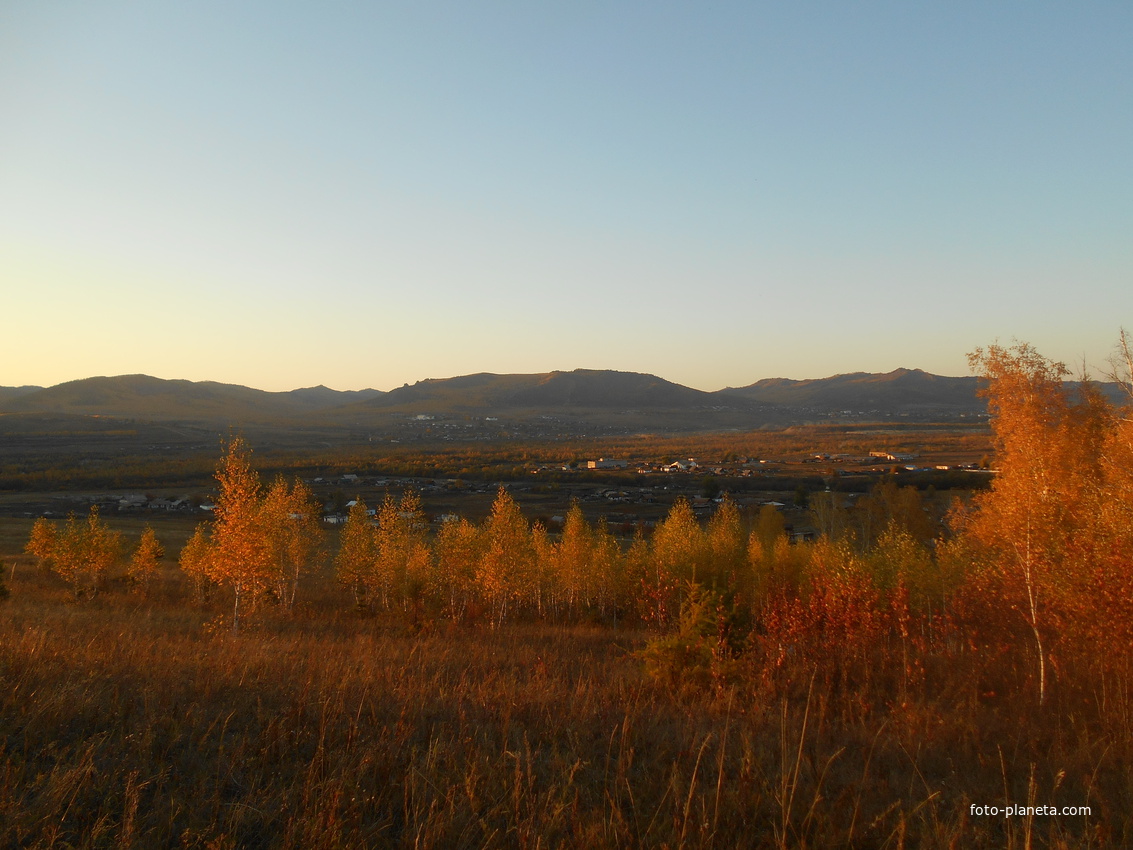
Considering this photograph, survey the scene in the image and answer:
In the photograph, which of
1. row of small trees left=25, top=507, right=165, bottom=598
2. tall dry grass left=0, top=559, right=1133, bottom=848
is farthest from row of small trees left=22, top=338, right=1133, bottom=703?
tall dry grass left=0, top=559, right=1133, bottom=848

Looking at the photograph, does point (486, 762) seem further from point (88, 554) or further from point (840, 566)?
point (88, 554)

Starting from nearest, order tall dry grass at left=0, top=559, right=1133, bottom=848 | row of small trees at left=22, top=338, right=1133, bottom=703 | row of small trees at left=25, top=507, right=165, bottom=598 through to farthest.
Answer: tall dry grass at left=0, top=559, right=1133, bottom=848 → row of small trees at left=22, top=338, right=1133, bottom=703 → row of small trees at left=25, top=507, right=165, bottom=598

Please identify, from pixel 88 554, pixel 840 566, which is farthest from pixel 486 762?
pixel 88 554

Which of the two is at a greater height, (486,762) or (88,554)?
(486,762)

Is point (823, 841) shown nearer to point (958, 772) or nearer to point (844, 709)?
point (958, 772)

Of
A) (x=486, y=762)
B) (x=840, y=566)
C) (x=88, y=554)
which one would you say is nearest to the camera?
(x=486, y=762)

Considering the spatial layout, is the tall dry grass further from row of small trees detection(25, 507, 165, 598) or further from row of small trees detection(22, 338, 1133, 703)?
row of small trees detection(25, 507, 165, 598)

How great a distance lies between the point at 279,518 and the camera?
30.2 meters

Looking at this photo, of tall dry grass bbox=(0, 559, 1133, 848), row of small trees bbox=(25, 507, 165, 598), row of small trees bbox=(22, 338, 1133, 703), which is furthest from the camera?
row of small trees bbox=(25, 507, 165, 598)

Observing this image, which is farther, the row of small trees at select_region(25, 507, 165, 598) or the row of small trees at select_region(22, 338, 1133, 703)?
the row of small trees at select_region(25, 507, 165, 598)

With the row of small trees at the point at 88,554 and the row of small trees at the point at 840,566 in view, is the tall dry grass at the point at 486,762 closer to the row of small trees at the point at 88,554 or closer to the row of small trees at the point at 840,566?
the row of small trees at the point at 840,566

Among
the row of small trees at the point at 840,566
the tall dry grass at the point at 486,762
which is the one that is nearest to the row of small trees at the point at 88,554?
the row of small trees at the point at 840,566

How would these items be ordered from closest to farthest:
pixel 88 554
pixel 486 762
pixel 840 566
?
pixel 486 762, pixel 840 566, pixel 88 554

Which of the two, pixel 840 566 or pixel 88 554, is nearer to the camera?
pixel 840 566
